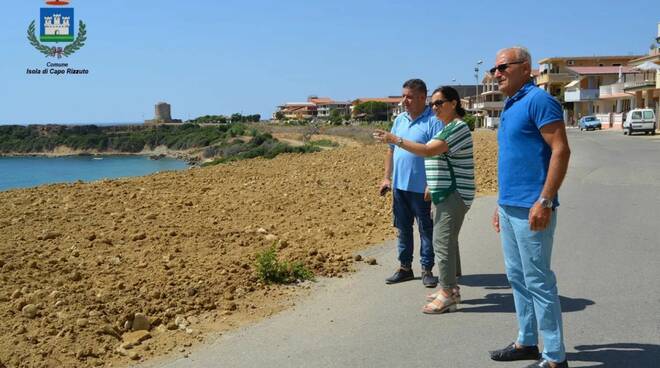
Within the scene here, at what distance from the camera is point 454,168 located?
191 inches

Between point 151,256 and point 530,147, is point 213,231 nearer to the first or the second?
point 151,256

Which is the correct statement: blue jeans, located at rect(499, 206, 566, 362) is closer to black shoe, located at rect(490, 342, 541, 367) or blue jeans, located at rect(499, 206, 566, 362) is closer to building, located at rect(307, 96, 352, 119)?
black shoe, located at rect(490, 342, 541, 367)

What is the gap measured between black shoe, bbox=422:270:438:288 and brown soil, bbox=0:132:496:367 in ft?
3.33

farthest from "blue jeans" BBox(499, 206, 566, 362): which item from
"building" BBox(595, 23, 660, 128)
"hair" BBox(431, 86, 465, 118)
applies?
"building" BBox(595, 23, 660, 128)

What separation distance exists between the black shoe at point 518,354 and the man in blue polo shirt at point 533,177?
232mm

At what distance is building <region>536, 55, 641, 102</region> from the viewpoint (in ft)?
269

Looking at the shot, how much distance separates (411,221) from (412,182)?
1.52ft

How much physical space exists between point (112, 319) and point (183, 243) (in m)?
2.57

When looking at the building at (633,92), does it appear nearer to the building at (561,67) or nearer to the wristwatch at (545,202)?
the building at (561,67)

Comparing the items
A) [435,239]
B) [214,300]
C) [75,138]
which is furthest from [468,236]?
[75,138]

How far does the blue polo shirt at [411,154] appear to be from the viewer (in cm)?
530

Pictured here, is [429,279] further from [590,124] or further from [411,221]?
A: [590,124]

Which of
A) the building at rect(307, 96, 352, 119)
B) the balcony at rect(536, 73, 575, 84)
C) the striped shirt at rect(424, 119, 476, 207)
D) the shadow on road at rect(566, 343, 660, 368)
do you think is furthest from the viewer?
the building at rect(307, 96, 352, 119)

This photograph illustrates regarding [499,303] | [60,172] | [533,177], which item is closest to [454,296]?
[499,303]
